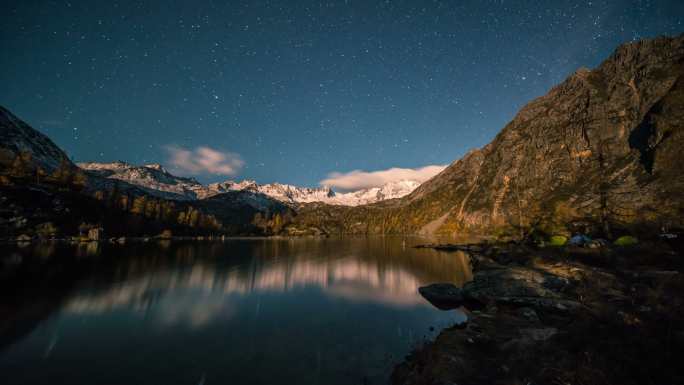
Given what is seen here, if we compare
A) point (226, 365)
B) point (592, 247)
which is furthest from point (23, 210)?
point (592, 247)

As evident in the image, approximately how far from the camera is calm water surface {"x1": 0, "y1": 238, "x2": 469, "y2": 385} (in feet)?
54.0

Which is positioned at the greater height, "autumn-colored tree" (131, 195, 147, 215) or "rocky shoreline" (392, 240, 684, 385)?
"autumn-colored tree" (131, 195, 147, 215)

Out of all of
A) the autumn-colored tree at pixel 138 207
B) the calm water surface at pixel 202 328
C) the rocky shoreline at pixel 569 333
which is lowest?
the calm water surface at pixel 202 328

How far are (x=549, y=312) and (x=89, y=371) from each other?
32.7 meters

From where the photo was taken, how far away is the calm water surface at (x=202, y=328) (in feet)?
54.0

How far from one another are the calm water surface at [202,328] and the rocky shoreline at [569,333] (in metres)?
4.31

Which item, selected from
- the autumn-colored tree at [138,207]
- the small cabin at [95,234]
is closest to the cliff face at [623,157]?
the small cabin at [95,234]

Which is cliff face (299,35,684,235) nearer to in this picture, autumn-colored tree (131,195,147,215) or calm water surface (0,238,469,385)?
calm water surface (0,238,469,385)

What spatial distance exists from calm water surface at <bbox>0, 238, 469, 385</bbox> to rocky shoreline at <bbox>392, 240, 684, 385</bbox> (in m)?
4.31

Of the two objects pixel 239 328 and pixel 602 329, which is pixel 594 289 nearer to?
pixel 602 329

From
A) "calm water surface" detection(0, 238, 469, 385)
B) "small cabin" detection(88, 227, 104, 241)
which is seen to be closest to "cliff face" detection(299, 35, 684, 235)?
"calm water surface" detection(0, 238, 469, 385)

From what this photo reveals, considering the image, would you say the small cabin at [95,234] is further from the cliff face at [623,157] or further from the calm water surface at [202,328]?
the cliff face at [623,157]

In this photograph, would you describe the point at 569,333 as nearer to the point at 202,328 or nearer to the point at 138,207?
the point at 202,328

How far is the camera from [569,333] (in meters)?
13.2
